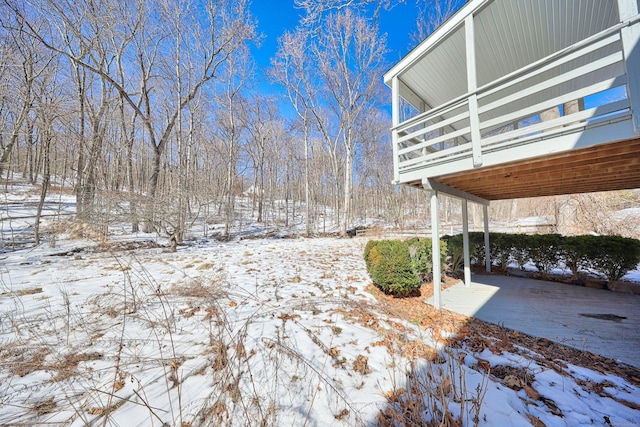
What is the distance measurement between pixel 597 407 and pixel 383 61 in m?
16.6

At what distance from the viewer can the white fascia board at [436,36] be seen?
11.3 ft

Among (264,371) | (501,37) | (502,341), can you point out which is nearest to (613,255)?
(502,341)

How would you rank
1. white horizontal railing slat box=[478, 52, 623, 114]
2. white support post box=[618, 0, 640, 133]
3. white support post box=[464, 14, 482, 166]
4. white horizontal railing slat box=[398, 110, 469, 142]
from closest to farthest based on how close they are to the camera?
white support post box=[618, 0, 640, 133]
white horizontal railing slat box=[478, 52, 623, 114]
white support post box=[464, 14, 482, 166]
white horizontal railing slat box=[398, 110, 469, 142]

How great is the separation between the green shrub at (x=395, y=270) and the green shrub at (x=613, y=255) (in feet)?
13.9

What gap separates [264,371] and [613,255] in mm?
7248

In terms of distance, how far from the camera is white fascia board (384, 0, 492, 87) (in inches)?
136

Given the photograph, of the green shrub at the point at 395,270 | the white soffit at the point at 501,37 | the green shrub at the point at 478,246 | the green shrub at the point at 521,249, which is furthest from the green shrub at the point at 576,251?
the white soffit at the point at 501,37

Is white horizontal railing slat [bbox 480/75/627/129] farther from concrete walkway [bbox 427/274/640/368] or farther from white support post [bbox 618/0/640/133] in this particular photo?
concrete walkway [bbox 427/274/640/368]

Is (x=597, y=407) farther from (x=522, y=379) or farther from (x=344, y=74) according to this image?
(x=344, y=74)

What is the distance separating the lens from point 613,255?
187 inches

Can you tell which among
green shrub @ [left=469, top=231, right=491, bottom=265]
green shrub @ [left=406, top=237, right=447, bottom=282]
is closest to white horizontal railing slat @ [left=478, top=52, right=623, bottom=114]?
green shrub @ [left=406, top=237, right=447, bottom=282]

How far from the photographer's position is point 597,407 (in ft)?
6.00

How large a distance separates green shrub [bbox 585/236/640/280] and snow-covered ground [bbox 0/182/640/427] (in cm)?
425

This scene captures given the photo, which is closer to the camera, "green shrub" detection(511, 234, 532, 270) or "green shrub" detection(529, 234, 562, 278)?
"green shrub" detection(529, 234, 562, 278)
